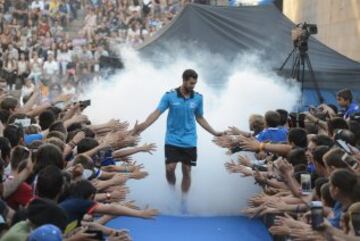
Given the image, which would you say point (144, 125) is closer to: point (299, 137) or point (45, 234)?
point (299, 137)

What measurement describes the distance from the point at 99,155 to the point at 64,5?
2228 cm

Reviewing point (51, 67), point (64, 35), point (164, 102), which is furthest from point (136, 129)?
point (64, 35)

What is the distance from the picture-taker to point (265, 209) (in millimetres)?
5645

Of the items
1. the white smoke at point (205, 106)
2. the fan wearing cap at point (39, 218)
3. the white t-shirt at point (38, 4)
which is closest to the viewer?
the fan wearing cap at point (39, 218)

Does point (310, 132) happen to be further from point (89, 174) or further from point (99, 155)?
point (89, 174)

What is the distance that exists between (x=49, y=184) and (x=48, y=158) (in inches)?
31.2

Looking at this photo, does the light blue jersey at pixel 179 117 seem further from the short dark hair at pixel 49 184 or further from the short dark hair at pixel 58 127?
the short dark hair at pixel 49 184

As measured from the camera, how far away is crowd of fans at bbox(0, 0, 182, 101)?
899 inches

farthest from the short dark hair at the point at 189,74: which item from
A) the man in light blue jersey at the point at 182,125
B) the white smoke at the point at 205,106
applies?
the white smoke at the point at 205,106

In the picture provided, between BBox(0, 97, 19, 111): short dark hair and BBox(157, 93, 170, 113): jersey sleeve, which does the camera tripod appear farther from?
BBox(0, 97, 19, 111): short dark hair

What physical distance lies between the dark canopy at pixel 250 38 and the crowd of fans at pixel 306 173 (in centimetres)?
319

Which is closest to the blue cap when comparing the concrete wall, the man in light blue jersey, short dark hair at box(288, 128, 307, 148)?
short dark hair at box(288, 128, 307, 148)

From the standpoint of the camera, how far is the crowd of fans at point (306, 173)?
4.42 m

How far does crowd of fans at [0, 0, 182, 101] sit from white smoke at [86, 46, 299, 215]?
9.20 metres
